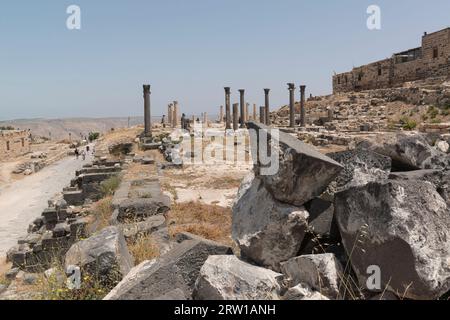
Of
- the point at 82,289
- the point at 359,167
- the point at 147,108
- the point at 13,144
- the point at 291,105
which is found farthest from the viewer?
the point at 13,144

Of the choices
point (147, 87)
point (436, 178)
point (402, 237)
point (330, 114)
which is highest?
point (147, 87)

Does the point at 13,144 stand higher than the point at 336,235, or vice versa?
the point at 336,235

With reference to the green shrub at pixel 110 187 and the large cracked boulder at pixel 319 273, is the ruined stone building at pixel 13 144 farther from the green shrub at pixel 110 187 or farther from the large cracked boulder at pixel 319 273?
the large cracked boulder at pixel 319 273

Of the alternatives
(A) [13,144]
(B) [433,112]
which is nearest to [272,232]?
(B) [433,112]

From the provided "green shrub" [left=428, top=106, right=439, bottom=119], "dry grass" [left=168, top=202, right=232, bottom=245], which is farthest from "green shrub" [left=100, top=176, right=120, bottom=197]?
"green shrub" [left=428, top=106, right=439, bottom=119]

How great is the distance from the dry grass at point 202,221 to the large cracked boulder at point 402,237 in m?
2.93

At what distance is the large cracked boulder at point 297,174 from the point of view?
328 cm

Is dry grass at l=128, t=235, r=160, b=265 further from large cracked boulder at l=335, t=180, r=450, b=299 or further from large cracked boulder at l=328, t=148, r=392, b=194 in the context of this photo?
large cracked boulder at l=335, t=180, r=450, b=299

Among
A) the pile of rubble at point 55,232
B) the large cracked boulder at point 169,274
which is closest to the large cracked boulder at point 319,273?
the large cracked boulder at point 169,274

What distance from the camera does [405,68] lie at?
127ft

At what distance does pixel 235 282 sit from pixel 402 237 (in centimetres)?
130

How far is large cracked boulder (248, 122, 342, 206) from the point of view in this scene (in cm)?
328

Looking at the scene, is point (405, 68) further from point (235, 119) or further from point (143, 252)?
point (143, 252)
